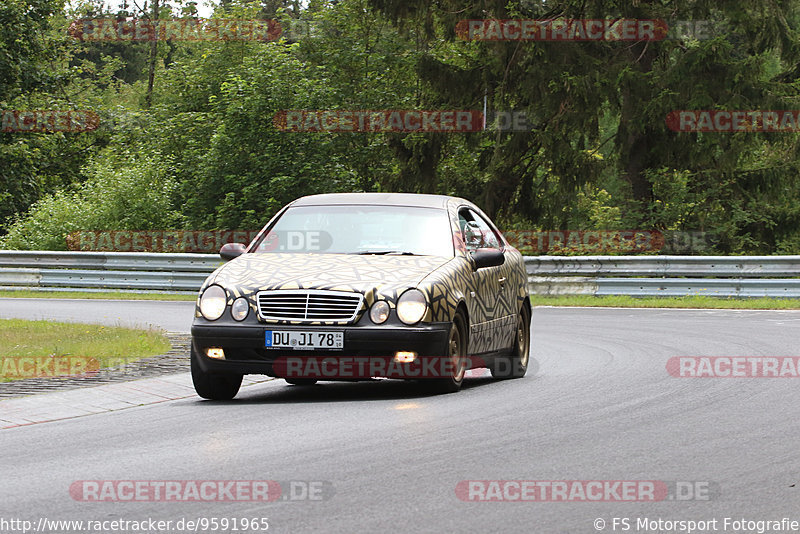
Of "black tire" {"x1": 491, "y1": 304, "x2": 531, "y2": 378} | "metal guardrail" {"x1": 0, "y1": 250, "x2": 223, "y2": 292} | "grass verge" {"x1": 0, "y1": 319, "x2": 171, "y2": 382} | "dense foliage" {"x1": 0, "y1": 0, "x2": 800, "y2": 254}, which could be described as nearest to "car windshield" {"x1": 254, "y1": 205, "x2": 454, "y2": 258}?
"black tire" {"x1": 491, "y1": 304, "x2": 531, "y2": 378}

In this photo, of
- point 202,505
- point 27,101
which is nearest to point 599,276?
point 202,505

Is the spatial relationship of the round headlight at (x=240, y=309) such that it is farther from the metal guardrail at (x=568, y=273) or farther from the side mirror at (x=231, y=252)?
the metal guardrail at (x=568, y=273)

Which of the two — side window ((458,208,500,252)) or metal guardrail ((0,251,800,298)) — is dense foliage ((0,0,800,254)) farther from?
side window ((458,208,500,252))

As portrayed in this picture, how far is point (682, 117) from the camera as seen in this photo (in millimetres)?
31453

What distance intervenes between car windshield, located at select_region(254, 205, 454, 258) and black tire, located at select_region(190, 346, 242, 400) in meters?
1.27

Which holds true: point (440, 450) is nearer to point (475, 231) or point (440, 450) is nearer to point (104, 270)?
point (475, 231)

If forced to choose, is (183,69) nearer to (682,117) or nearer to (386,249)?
(682,117)

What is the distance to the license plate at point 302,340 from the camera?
32.8ft

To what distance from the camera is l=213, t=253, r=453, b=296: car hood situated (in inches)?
400

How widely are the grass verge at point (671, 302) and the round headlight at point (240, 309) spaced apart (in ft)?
44.5

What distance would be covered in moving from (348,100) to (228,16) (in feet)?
54.2

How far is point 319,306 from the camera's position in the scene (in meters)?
10.1

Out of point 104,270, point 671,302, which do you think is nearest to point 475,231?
point 671,302

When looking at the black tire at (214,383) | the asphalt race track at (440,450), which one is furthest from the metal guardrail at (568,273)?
the black tire at (214,383)
